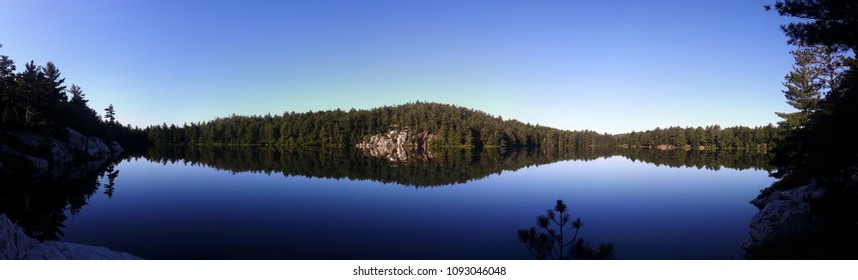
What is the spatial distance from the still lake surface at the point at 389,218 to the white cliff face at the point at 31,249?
91.0 inches

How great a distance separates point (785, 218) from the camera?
11.9 meters

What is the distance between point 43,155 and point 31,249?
145ft

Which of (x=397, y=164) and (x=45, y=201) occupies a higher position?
(x=397, y=164)

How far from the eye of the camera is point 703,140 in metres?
153

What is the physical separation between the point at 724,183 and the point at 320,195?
3410 cm

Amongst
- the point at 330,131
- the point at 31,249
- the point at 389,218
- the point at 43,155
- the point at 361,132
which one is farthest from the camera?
the point at 361,132

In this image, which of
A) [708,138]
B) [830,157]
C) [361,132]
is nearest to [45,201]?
[830,157]

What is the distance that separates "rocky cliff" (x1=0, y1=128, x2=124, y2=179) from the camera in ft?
107

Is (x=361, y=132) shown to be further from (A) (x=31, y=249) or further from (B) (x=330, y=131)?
(A) (x=31, y=249)

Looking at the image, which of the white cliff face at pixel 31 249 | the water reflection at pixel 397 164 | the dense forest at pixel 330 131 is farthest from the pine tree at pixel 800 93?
the dense forest at pixel 330 131

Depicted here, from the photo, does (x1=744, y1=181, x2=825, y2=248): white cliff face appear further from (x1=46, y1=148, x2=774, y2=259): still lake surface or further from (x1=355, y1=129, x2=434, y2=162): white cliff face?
(x1=355, y1=129, x2=434, y2=162): white cliff face

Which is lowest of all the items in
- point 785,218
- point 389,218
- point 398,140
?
point 389,218

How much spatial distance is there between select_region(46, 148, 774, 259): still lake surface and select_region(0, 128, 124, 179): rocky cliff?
1011 centimetres

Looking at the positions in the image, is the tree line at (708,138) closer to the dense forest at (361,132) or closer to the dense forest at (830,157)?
the dense forest at (361,132)
